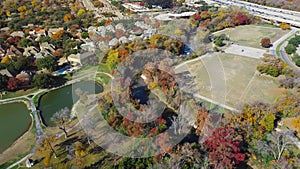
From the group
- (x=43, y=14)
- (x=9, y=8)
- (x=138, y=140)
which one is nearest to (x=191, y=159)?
(x=138, y=140)

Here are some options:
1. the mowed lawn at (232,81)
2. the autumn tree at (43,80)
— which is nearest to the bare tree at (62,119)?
the autumn tree at (43,80)

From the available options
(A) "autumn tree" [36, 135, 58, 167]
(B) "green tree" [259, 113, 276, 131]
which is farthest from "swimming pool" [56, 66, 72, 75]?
(B) "green tree" [259, 113, 276, 131]

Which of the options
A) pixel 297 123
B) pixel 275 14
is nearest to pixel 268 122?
pixel 297 123

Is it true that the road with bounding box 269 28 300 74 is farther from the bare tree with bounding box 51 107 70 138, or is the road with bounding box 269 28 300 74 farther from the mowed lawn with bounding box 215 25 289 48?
the bare tree with bounding box 51 107 70 138

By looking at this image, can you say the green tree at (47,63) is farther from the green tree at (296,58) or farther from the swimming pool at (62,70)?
the green tree at (296,58)

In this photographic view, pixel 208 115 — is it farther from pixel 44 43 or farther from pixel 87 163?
pixel 44 43

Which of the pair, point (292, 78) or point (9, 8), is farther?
point (9, 8)
